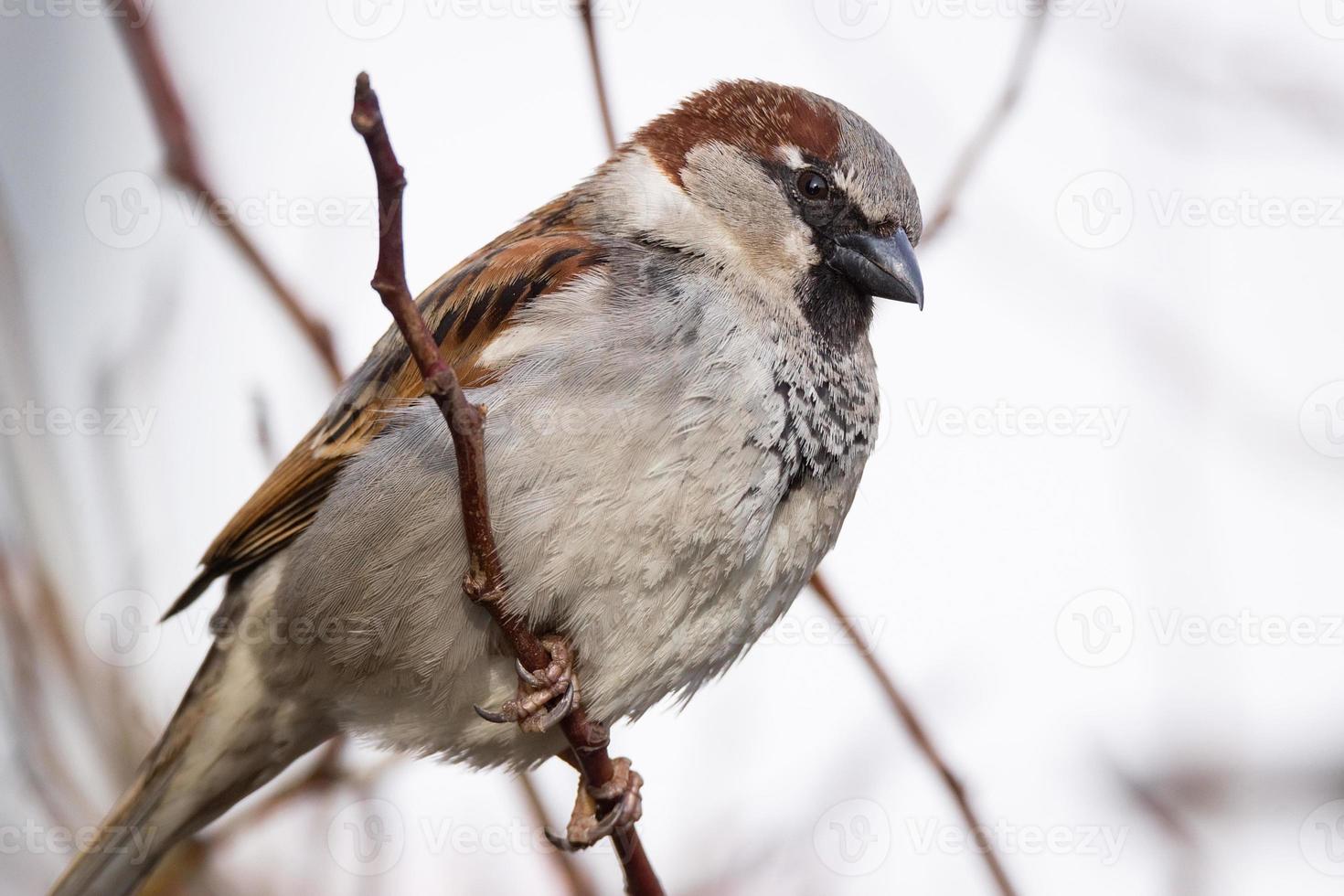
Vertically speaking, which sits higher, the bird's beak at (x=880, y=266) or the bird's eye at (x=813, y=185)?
the bird's eye at (x=813, y=185)

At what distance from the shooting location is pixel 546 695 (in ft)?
8.33

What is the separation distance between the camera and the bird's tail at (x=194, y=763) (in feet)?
10.1

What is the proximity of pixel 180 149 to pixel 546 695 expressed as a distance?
51.5 inches

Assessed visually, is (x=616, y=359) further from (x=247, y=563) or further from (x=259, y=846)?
(x=259, y=846)

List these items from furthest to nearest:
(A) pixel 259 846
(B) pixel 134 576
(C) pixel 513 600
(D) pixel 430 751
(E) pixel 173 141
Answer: (A) pixel 259 846
(D) pixel 430 751
(B) pixel 134 576
(E) pixel 173 141
(C) pixel 513 600

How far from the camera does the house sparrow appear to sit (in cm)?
247

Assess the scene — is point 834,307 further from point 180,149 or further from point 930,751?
point 180,149

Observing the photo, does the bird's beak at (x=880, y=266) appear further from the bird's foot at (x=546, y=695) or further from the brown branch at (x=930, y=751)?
the bird's foot at (x=546, y=695)

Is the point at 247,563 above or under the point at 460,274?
under

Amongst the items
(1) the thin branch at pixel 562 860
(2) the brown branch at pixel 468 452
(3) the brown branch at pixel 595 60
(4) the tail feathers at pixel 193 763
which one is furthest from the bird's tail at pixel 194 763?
(3) the brown branch at pixel 595 60

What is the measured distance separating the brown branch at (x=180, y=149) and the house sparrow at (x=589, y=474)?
0.35m

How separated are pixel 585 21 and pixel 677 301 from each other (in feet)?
1.85

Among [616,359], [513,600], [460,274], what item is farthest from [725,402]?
[460,274]

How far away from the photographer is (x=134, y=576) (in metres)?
2.82
